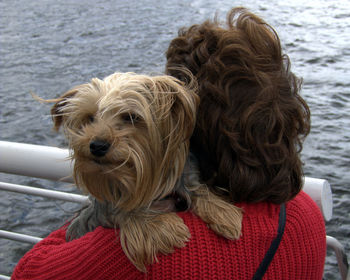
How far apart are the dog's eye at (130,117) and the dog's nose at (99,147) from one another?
118mm

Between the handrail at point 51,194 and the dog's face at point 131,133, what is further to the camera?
the handrail at point 51,194

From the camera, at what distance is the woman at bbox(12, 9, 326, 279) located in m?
1.43

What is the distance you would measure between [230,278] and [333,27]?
10945 millimetres

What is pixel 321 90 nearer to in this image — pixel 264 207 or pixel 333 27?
pixel 333 27

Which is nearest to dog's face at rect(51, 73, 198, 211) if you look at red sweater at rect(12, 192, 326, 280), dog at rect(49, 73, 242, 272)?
dog at rect(49, 73, 242, 272)

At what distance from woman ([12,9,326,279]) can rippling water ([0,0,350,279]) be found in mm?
2961

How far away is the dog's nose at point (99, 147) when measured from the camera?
1567mm

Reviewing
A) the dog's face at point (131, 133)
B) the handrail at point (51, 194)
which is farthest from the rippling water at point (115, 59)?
the dog's face at point (131, 133)

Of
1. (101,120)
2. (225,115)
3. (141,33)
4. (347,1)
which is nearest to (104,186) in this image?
(101,120)

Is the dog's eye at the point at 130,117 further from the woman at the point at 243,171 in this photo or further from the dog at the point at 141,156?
the woman at the point at 243,171

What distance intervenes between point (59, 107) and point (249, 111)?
716mm

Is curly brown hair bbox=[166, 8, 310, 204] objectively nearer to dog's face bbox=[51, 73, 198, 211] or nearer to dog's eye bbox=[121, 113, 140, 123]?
dog's face bbox=[51, 73, 198, 211]

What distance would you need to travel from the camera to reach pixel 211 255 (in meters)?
1.43

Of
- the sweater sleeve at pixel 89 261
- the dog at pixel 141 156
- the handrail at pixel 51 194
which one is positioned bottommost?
the handrail at pixel 51 194
